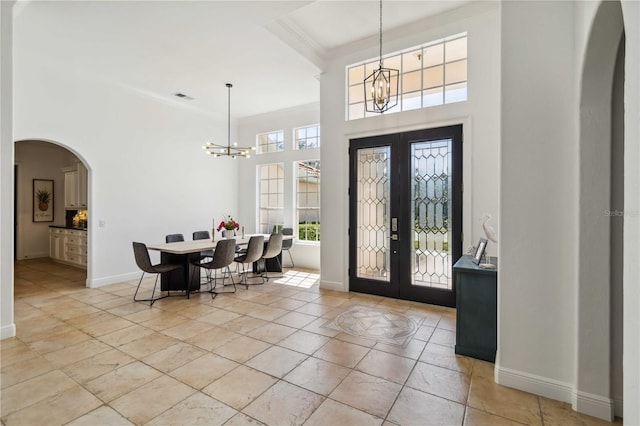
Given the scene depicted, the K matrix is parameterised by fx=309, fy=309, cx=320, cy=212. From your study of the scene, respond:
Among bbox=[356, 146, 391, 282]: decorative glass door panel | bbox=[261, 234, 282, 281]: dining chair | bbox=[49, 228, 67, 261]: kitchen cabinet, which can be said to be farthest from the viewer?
bbox=[49, 228, 67, 261]: kitchen cabinet

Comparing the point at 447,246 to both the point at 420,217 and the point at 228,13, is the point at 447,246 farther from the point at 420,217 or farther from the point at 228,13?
the point at 228,13

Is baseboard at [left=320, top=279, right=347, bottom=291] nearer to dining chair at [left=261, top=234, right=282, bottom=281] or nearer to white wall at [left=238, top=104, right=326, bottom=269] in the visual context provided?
dining chair at [left=261, top=234, right=282, bottom=281]

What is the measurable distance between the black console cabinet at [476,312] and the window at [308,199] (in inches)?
173

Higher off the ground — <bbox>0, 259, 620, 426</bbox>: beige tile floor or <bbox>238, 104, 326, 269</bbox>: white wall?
<bbox>238, 104, 326, 269</bbox>: white wall

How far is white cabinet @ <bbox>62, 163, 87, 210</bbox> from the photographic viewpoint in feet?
22.8

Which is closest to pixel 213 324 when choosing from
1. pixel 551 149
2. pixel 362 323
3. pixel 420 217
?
pixel 362 323

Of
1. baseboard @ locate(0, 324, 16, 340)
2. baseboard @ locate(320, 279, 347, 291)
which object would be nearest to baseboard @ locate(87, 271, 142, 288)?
baseboard @ locate(0, 324, 16, 340)

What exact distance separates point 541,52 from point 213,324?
158 inches

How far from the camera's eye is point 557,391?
2.20 meters

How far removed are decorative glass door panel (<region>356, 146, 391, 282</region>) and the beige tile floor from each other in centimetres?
77

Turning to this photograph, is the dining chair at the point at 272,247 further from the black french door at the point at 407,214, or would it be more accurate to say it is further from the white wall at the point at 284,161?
the black french door at the point at 407,214

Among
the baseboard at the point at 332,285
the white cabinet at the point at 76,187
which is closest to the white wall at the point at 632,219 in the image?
the baseboard at the point at 332,285

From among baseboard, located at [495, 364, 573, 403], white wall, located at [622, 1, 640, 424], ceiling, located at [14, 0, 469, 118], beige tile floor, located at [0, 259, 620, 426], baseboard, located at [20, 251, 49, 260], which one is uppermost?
ceiling, located at [14, 0, 469, 118]

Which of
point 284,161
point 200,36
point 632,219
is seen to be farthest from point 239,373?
point 284,161
